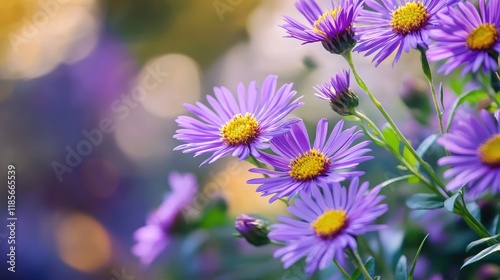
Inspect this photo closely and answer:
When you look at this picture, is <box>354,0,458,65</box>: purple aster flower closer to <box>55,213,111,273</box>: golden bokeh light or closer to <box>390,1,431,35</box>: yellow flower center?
<box>390,1,431,35</box>: yellow flower center

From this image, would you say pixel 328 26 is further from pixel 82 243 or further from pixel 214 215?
pixel 82 243

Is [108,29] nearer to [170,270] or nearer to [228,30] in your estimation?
[228,30]

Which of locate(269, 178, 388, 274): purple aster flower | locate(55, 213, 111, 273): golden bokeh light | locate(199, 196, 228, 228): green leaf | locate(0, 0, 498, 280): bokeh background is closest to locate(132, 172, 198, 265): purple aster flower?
locate(199, 196, 228, 228): green leaf

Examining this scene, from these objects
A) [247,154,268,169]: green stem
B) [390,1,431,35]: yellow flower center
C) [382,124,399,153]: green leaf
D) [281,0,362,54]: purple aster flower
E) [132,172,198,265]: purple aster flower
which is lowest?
[382,124,399,153]: green leaf

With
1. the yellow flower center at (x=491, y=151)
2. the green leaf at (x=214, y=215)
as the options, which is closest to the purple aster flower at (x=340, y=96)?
the yellow flower center at (x=491, y=151)

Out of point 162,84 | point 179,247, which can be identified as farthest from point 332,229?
point 162,84

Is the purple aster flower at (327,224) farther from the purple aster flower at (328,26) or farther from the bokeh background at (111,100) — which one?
the bokeh background at (111,100)
